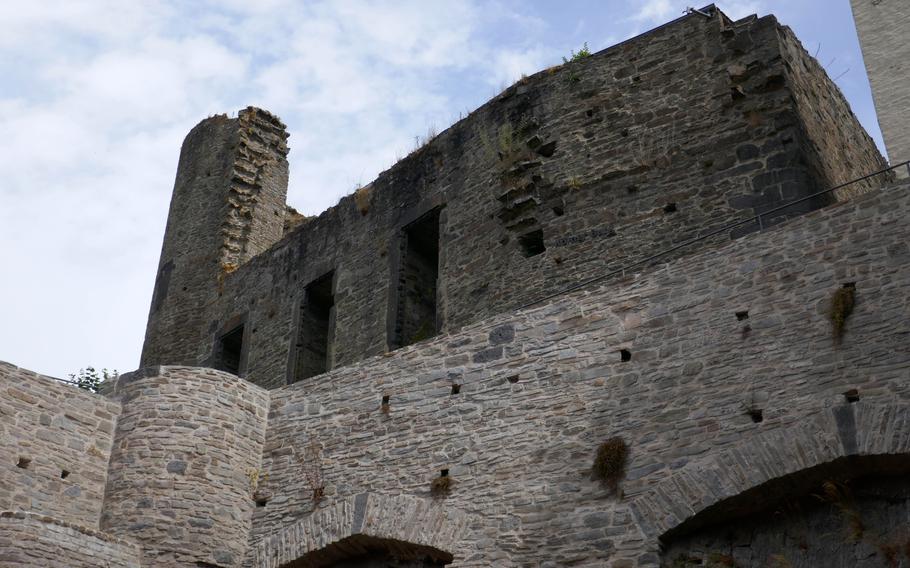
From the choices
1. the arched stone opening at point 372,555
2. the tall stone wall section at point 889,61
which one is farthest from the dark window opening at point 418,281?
the tall stone wall section at point 889,61

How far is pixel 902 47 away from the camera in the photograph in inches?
639

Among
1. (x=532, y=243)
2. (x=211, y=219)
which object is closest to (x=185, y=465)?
(x=532, y=243)

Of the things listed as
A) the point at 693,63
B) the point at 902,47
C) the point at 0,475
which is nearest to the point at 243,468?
the point at 0,475

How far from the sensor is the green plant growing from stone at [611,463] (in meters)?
8.80

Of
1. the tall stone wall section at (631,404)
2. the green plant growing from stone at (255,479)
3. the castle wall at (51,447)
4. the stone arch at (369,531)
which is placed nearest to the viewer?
the tall stone wall section at (631,404)

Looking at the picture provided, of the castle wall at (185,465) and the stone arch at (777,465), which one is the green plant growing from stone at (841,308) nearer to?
the stone arch at (777,465)

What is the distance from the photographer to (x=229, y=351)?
18.8 m

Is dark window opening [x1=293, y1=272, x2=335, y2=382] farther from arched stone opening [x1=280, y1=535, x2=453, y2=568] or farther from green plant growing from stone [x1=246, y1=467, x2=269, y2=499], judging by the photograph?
arched stone opening [x1=280, y1=535, x2=453, y2=568]

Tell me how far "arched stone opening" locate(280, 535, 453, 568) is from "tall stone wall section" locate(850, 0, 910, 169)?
946 centimetres

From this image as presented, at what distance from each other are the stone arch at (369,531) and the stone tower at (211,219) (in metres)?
8.63

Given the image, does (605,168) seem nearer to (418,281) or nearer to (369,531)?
(418,281)

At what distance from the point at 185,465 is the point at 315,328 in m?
6.26

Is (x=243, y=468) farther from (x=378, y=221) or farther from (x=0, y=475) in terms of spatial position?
(x=378, y=221)

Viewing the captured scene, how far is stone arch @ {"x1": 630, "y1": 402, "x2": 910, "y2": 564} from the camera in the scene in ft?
25.1
